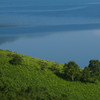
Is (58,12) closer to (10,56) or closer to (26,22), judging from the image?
(26,22)

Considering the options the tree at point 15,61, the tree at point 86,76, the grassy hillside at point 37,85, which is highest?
the tree at point 15,61

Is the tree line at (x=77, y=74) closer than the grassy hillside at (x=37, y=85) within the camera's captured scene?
No

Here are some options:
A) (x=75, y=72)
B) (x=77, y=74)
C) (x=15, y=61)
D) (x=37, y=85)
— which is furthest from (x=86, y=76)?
(x=15, y=61)

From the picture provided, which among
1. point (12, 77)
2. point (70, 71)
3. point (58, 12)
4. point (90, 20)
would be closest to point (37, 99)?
point (12, 77)

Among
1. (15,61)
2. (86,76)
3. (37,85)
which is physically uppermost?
(15,61)

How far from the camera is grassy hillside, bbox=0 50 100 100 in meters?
13.3

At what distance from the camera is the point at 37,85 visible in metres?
14.7

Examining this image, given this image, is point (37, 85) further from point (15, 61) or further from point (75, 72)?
point (75, 72)

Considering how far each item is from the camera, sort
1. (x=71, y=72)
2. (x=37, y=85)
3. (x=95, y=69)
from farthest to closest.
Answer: (x=95, y=69)
(x=71, y=72)
(x=37, y=85)

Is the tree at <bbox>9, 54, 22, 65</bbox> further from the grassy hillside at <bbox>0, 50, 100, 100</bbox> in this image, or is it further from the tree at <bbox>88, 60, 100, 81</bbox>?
the tree at <bbox>88, 60, 100, 81</bbox>

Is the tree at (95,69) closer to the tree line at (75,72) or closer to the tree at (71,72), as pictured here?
the tree line at (75,72)

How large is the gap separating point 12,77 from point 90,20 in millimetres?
42249

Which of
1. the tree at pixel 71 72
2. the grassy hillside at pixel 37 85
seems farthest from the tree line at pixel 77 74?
the grassy hillside at pixel 37 85

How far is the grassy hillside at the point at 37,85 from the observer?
13.3 meters
